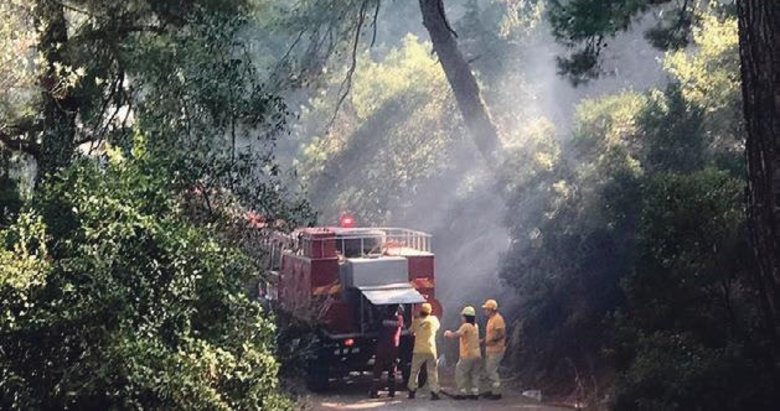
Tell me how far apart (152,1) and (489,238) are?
15.1m

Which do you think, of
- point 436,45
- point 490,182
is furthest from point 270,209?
point 490,182

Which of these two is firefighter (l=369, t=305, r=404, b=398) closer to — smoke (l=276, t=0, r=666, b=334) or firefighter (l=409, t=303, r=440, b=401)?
firefighter (l=409, t=303, r=440, b=401)

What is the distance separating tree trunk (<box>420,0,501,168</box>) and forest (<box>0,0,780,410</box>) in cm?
5

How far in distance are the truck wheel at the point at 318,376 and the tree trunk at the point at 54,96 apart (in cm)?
639

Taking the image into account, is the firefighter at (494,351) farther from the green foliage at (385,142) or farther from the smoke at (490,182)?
the green foliage at (385,142)

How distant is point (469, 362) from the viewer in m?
15.7

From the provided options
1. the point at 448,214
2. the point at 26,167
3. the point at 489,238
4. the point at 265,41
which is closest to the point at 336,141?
the point at 448,214

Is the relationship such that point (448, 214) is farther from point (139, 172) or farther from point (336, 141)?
point (139, 172)

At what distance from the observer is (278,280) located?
1762 centimetres

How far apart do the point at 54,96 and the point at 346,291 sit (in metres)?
6.84

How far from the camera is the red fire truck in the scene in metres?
16.2

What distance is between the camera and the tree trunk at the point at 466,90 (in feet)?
66.4

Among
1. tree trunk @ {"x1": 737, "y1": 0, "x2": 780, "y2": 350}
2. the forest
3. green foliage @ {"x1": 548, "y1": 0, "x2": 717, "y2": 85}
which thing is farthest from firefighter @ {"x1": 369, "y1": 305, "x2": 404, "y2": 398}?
tree trunk @ {"x1": 737, "y1": 0, "x2": 780, "y2": 350}

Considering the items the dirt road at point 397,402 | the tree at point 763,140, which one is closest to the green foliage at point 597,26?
the tree at point 763,140
